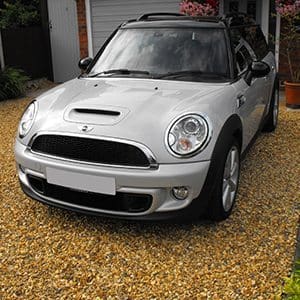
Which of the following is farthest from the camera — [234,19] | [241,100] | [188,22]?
[234,19]

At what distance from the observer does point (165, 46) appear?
395 cm

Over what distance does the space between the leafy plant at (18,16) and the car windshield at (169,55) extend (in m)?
8.19

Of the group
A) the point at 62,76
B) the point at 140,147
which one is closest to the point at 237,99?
the point at 140,147

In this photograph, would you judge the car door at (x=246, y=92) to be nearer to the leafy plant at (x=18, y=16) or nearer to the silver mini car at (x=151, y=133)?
the silver mini car at (x=151, y=133)

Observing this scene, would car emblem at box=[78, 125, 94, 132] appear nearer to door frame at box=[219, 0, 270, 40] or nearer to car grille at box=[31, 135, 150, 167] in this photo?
car grille at box=[31, 135, 150, 167]

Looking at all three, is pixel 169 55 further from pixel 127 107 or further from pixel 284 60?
pixel 284 60

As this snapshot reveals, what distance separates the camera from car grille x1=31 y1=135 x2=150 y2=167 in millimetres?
2852

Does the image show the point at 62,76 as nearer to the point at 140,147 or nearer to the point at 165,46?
the point at 165,46

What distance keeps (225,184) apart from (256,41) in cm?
246

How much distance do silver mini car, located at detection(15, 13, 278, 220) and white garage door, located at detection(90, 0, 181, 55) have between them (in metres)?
5.85

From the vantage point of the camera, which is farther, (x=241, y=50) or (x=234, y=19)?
(x=234, y=19)

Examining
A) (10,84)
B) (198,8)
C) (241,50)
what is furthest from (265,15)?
(10,84)

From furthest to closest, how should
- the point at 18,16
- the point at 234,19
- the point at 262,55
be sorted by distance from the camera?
the point at 18,16, the point at 262,55, the point at 234,19

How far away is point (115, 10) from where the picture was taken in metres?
9.82
